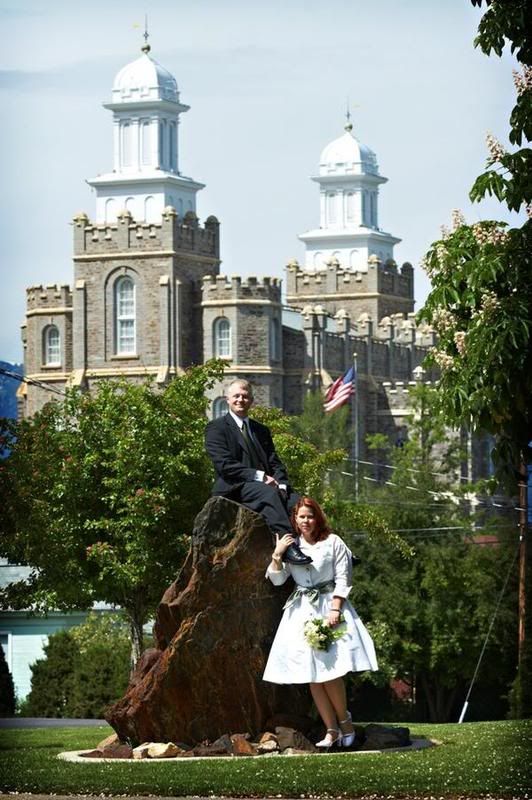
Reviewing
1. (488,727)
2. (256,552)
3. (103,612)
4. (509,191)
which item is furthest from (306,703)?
(103,612)

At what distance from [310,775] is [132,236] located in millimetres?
67296

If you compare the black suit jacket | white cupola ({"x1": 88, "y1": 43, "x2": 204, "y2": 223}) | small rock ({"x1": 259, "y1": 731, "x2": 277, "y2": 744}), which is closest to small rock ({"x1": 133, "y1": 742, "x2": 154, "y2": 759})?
small rock ({"x1": 259, "y1": 731, "x2": 277, "y2": 744})

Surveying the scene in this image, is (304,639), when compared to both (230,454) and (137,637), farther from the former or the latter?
(137,637)

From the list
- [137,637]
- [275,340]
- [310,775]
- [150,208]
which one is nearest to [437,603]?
[137,637]

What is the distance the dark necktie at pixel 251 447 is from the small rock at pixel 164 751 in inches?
76.4

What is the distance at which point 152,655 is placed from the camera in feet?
46.2

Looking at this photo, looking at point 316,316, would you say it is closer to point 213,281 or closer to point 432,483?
point 213,281

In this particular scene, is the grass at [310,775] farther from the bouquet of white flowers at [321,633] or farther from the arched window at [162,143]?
the arched window at [162,143]

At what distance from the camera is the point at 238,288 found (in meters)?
76.3

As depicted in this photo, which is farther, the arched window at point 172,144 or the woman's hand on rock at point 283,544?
the arched window at point 172,144

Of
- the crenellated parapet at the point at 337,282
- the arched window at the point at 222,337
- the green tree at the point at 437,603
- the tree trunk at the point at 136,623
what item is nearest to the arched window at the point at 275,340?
the arched window at the point at 222,337

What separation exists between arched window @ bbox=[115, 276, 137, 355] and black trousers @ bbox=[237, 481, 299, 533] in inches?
2525

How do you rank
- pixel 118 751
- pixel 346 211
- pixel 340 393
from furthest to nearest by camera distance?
pixel 346 211, pixel 340 393, pixel 118 751

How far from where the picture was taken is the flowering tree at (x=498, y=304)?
471 inches
